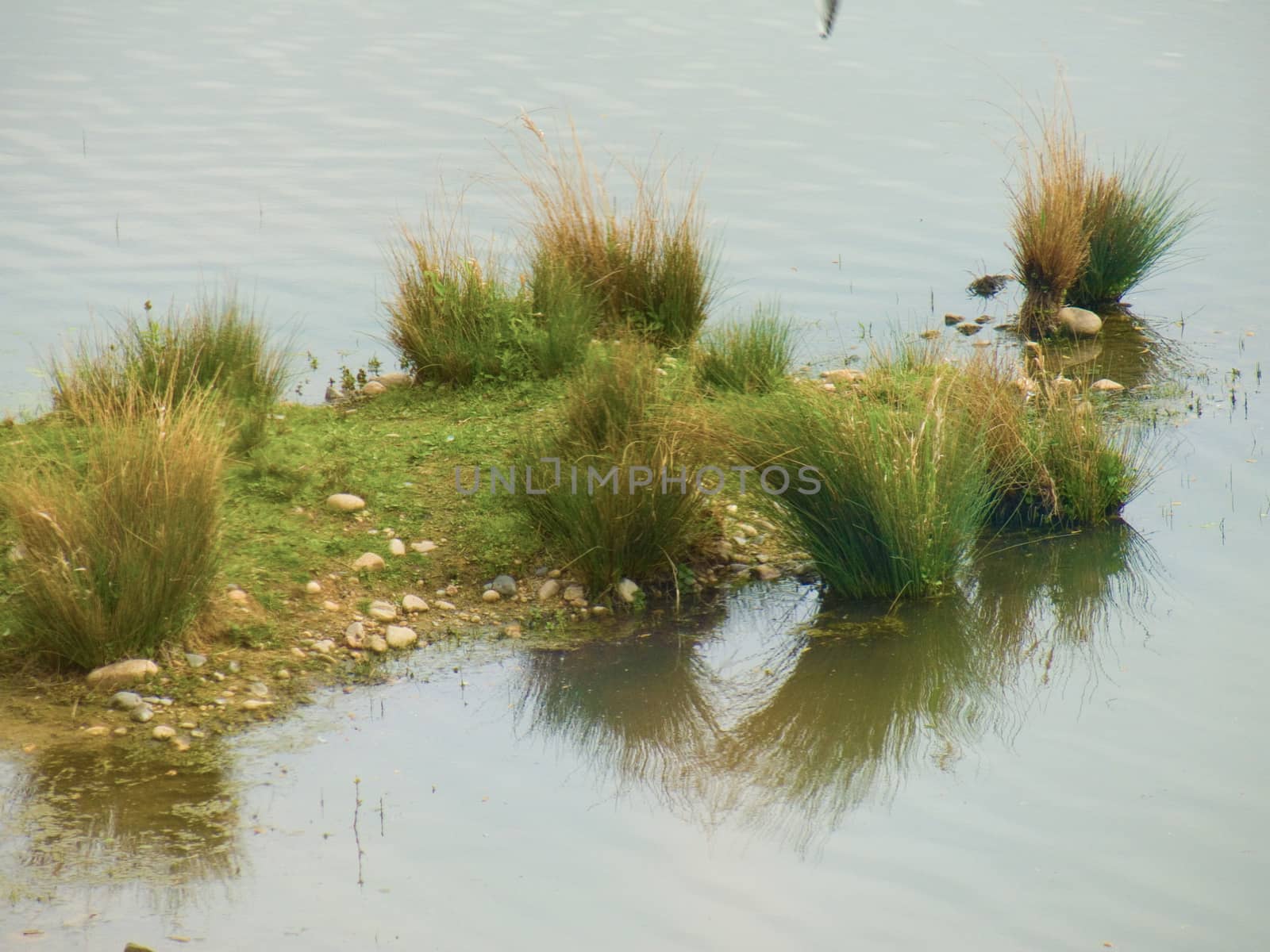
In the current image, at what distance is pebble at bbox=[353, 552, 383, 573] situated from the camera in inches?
203

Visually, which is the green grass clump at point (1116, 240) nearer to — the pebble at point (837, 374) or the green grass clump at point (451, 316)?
the pebble at point (837, 374)

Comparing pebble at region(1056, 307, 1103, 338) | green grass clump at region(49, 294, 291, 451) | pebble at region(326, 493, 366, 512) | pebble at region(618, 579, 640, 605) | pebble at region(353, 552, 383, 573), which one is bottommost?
pebble at region(353, 552, 383, 573)

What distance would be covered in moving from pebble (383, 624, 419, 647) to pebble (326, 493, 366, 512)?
821 mm

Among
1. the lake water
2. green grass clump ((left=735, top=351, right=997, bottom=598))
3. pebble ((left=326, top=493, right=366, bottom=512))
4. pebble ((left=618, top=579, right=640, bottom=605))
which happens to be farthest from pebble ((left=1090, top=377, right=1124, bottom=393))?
pebble ((left=326, top=493, right=366, bottom=512))

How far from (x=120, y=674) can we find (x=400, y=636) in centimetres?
94

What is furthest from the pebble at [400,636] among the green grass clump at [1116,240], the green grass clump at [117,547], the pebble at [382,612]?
the green grass clump at [1116,240]

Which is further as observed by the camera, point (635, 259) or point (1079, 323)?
point (1079, 323)

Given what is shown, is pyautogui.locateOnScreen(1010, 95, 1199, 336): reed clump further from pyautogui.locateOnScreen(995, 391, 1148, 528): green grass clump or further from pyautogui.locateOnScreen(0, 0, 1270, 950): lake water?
pyautogui.locateOnScreen(995, 391, 1148, 528): green grass clump

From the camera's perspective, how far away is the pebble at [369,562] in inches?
203

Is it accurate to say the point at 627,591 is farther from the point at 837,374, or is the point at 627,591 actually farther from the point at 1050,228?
the point at 1050,228

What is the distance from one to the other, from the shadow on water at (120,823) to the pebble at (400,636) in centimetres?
86

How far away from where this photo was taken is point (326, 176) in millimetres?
11750

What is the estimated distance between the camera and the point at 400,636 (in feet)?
15.7

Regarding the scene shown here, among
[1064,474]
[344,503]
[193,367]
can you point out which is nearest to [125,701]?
[344,503]
